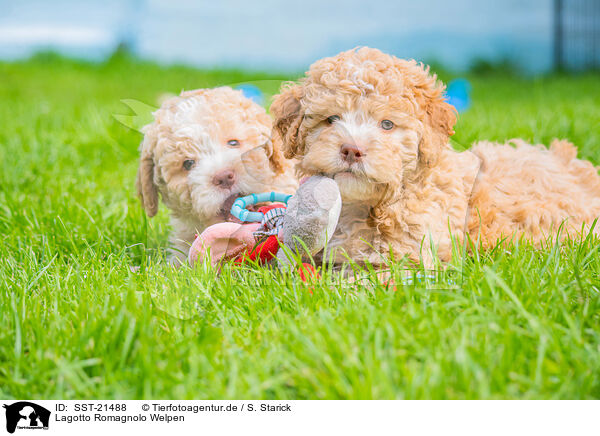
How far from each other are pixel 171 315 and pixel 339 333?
61 centimetres

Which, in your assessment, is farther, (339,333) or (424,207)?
(424,207)

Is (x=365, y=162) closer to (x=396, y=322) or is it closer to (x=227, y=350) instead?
(x=396, y=322)

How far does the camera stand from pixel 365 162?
1.97m

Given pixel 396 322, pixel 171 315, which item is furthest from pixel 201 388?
pixel 396 322

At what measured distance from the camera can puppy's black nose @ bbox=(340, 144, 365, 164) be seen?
196 centimetres

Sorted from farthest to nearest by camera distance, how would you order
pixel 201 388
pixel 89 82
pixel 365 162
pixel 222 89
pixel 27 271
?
pixel 89 82 → pixel 222 89 → pixel 27 271 → pixel 365 162 → pixel 201 388

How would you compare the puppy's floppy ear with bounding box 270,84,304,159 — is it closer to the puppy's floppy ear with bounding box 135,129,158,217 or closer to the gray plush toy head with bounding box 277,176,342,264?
the gray plush toy head with bounding box 277,176,342,264

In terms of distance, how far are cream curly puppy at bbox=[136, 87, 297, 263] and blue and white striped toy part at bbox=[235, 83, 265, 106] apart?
0.05 metres
